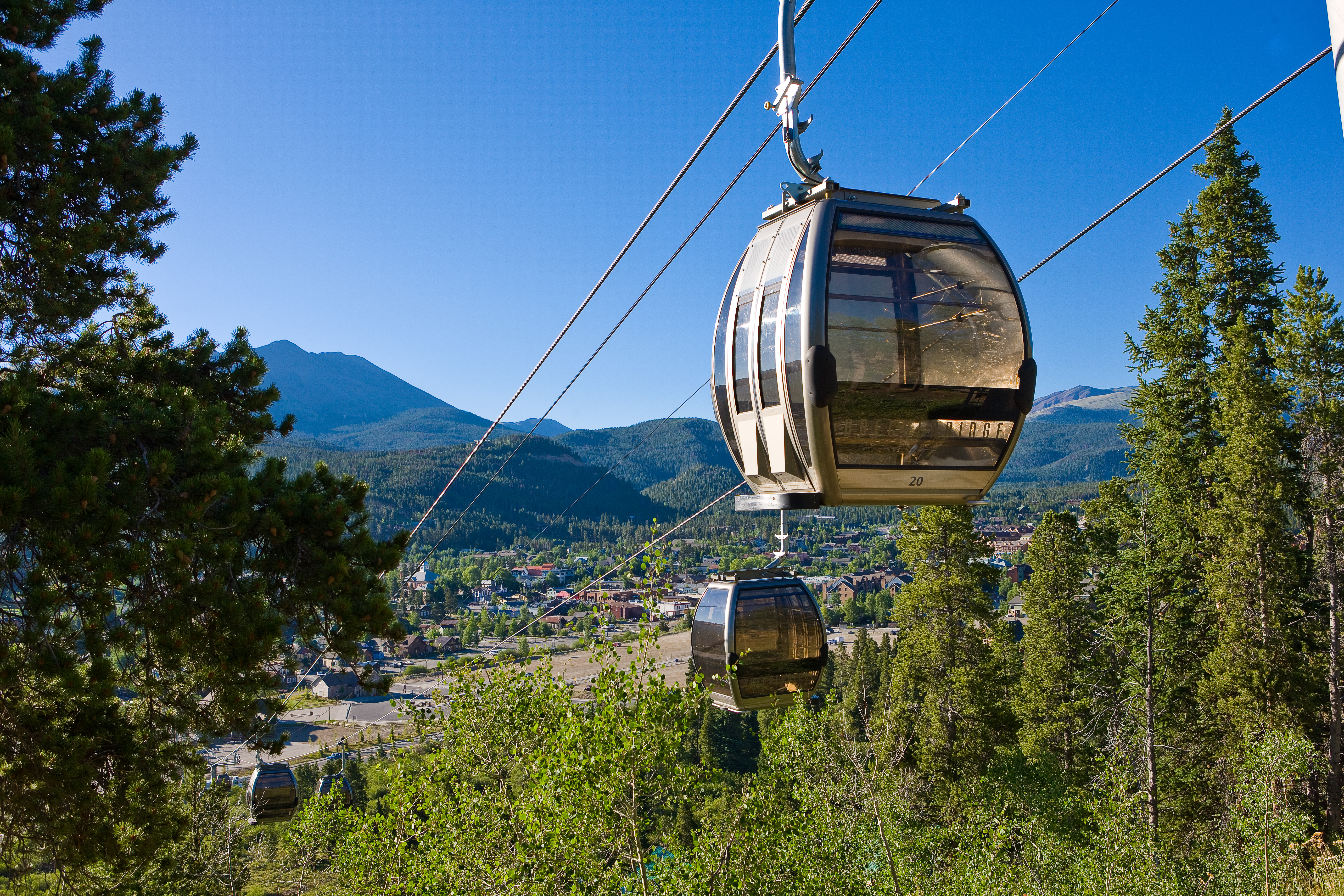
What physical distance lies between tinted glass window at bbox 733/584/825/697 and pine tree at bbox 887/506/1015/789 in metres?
13.2

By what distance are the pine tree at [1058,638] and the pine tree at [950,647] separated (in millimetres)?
1387

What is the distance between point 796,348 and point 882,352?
12.9 inches

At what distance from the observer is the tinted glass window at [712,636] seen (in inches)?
313

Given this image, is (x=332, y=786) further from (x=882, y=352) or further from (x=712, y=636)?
(x=882, y=352)

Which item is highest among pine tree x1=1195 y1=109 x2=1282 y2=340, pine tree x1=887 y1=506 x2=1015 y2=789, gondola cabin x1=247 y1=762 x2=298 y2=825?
pine tree x1=1195 y1=109 x2=1282 y2=340

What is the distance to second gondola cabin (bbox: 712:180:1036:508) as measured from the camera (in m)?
3.06

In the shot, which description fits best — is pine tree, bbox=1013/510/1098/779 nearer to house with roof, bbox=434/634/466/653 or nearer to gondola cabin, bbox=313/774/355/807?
gondola cabin, bbox=313/774/355/807

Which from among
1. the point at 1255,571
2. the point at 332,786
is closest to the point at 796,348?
the point at 332,786

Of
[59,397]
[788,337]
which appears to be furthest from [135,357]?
[788,337]

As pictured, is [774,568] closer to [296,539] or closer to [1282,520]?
[296,539]

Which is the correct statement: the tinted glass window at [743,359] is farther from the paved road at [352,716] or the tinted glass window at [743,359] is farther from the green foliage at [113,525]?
the paved road at [352,716]

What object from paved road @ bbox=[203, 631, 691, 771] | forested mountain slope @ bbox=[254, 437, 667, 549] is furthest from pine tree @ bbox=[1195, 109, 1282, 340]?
forested mountain slope @ bbox=[254, 437, 667, 549]

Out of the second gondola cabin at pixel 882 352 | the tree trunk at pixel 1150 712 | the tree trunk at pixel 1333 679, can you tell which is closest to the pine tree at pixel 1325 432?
the tree trunk at pixel 1333 679

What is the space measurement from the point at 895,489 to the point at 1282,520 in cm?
1645
